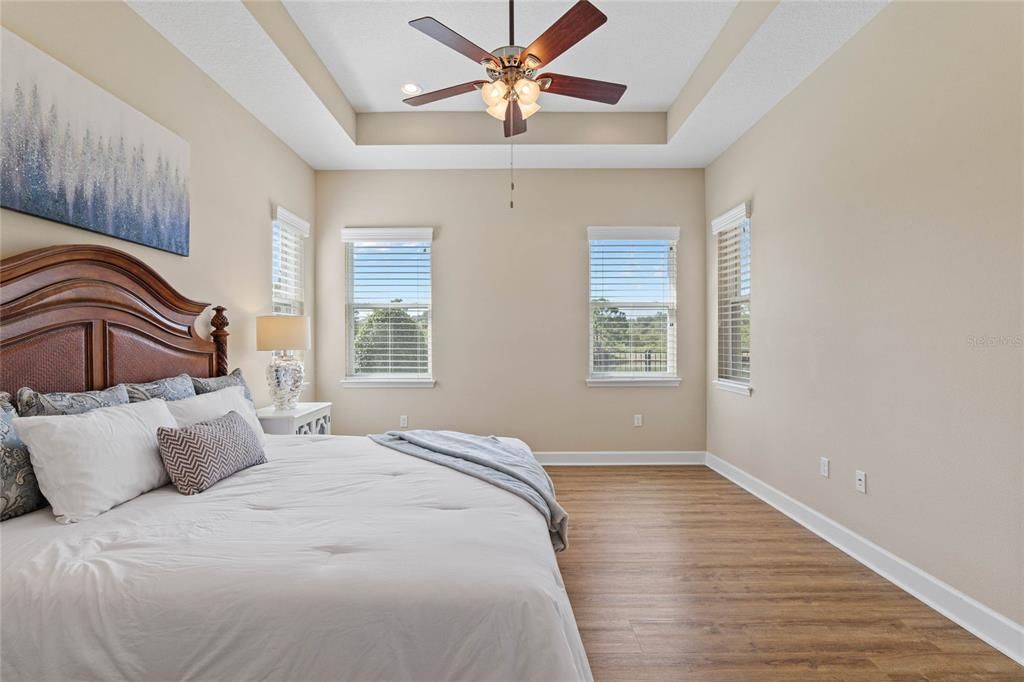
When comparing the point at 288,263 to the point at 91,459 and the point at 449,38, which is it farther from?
the point at 91,459

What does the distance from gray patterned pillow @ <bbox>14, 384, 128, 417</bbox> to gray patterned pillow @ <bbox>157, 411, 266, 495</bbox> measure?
0.92 ft

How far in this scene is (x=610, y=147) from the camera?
13.9 ft

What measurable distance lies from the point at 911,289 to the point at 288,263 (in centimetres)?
430

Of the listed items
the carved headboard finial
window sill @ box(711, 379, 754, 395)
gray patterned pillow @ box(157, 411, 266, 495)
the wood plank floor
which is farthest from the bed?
window sill @ box(711, 379, 754, 395)

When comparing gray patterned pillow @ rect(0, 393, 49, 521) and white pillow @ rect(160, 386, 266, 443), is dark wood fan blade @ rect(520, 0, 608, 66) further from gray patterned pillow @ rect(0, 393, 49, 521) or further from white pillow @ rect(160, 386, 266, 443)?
gray patterned pillow @ rect(0, 393, 49, 521)

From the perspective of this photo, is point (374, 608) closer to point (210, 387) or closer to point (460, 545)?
point (460, 545)

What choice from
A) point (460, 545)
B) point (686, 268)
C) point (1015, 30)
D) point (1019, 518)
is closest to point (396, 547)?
point (460, 545)

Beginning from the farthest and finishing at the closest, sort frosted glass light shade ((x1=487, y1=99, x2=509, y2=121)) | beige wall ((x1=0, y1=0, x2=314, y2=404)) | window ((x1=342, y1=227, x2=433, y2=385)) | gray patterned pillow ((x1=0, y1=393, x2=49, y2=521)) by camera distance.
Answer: window ((x1=342, y1=227, x2=433, y2=385)) → frosted glass light shade ((x1=487, y1=99, x2=509, y2=121)) → beige wall ((x1=0, y1=0, x2=314, y2=404)) → gray patterned pillow ((x1=0, y1=393, x2=49, y2=521))

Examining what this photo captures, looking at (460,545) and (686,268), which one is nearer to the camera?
(460,545)

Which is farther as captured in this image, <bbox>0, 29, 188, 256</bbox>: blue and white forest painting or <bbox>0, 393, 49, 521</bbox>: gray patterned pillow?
<bbox>0, 29, 188, 256</bbox>: blue and white forest painting

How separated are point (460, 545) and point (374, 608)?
298mm

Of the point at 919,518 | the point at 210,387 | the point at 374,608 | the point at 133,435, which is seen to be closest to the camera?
the point at 374,608

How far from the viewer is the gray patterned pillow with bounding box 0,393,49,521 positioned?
5.12 feet

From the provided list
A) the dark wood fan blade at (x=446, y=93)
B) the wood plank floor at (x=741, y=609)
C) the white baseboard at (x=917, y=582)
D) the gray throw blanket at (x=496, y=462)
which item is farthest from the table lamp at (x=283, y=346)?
the white baseboard at (x=917, y=582)
